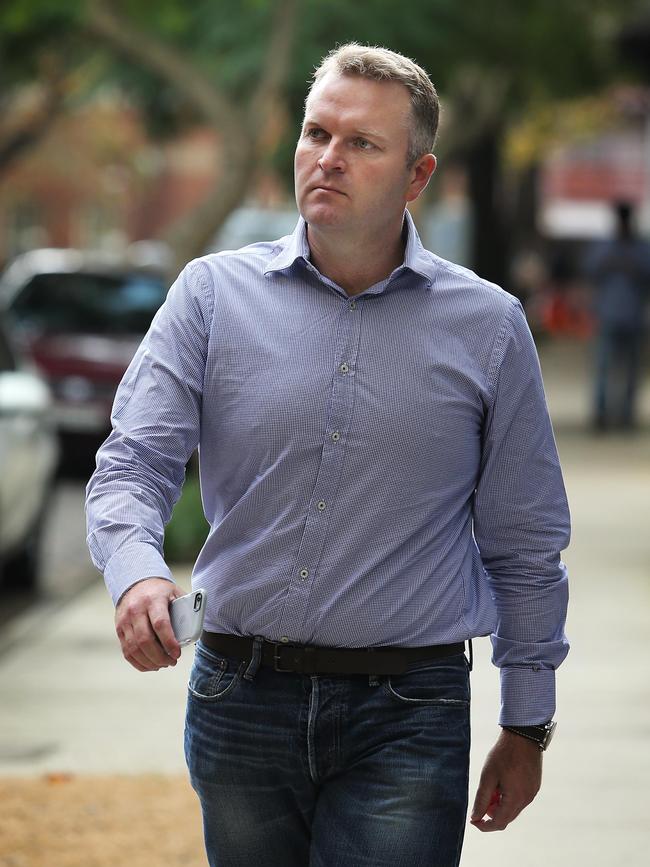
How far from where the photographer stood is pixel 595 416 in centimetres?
1834

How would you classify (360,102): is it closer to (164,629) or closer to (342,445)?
(342,445)

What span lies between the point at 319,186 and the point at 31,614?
Answer: 21.9ft

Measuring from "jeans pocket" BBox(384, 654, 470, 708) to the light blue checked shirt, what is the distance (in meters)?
0.05

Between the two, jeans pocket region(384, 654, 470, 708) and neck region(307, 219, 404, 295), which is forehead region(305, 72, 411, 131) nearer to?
neck region(307, 219, 404, 295)

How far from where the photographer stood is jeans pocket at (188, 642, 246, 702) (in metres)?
3.02

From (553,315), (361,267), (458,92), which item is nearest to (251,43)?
(458,92)

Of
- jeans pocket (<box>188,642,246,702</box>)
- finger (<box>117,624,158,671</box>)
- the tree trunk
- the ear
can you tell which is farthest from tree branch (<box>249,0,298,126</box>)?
the tree trunk

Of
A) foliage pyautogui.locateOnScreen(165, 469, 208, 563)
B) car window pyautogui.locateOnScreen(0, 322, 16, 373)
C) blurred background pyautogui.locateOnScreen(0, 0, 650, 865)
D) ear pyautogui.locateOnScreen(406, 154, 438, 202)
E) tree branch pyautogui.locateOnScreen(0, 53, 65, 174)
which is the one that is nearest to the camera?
ear pyautogui.locateOnScreen(406, 154, 438, 202)

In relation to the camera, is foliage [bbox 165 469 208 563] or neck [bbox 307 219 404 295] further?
foliage [bbox 165 469 208 563]

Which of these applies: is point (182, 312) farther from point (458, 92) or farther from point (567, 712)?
point (458, 92)

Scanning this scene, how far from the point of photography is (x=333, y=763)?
9.86 feet

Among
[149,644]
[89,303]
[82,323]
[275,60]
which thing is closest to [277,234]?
[89,303]

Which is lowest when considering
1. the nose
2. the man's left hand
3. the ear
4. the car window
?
the car window

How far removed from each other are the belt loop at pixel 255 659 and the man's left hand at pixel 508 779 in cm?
50
